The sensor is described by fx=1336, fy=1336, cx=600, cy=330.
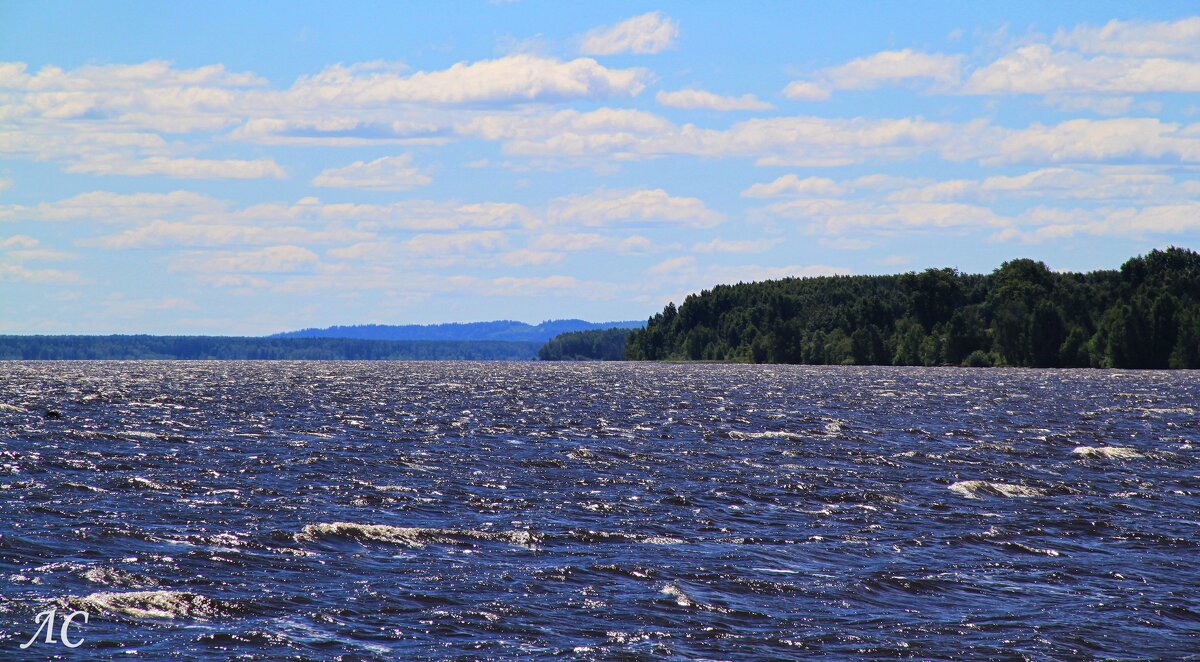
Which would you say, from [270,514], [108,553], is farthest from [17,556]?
[270,514]

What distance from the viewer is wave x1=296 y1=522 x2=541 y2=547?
101ft

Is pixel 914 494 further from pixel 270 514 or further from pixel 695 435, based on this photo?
pixel 695 435

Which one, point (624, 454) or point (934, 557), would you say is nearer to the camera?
point (934, 557)

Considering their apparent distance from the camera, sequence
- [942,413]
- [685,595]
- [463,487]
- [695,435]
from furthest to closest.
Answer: [942,413], [695,435], [463,487], [685,595]

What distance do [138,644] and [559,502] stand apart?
58.5 ft

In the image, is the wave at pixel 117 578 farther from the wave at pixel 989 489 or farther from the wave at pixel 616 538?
the wave at pixel 989 489

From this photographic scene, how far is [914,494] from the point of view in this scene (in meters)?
39.8

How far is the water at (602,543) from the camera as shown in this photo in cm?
2230
